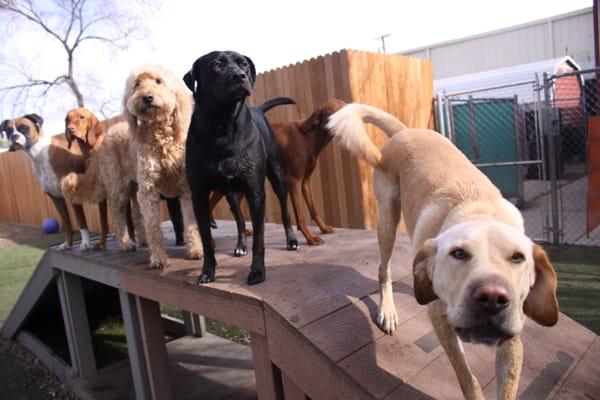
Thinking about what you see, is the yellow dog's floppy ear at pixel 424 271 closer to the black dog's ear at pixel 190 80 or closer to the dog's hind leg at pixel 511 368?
the dog's hind leg at pixel 511 368

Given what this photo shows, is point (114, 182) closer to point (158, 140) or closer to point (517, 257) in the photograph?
point (158, 140)

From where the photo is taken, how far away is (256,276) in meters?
2.57

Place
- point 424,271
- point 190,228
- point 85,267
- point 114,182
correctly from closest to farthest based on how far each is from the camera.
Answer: point 424,271 → point 190,228 → point 114,182 → point 85,267

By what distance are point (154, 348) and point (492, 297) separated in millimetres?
2734

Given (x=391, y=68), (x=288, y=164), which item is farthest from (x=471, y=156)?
(x=288, y=164)

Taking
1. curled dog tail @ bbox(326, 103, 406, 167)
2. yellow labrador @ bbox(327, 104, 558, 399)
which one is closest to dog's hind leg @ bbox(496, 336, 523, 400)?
yellow labrador @ bbox(327, 104, 558, 399)

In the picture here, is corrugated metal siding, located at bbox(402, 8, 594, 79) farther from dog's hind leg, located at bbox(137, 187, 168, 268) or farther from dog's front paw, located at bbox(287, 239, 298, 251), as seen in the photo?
dog's hind leg, located at bbox(137, 187, 168, 268)

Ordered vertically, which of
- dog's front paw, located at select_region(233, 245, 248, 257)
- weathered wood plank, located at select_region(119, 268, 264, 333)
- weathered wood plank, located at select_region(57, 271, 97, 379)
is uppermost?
dog's front paw, located at select_region(233, 245, 248, 257)

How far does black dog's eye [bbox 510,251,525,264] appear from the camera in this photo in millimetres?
1527

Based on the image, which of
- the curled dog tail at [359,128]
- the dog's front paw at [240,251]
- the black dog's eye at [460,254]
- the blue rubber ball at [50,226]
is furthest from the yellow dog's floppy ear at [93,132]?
the blue rubber ball at [50,226]

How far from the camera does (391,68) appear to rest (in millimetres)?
6461

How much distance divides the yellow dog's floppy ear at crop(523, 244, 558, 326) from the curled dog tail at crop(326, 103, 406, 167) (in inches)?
43.3

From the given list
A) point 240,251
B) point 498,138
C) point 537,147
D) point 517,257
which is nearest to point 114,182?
point 240,251

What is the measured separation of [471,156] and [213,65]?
8330 millimetres
